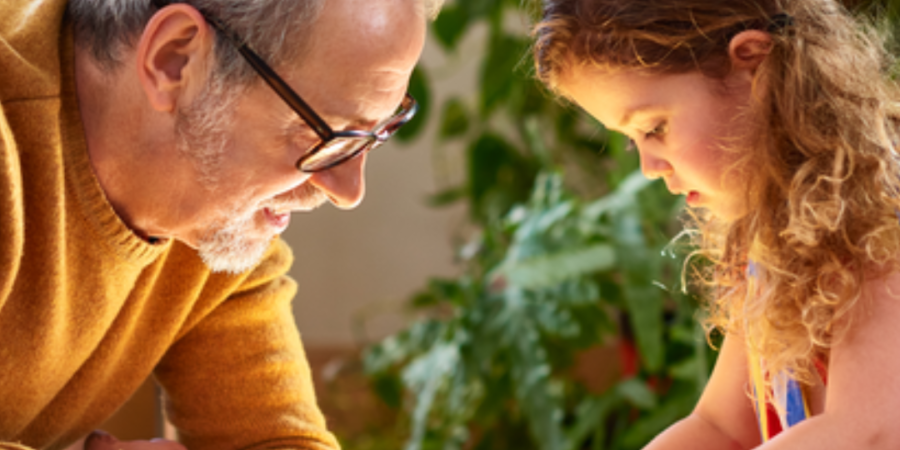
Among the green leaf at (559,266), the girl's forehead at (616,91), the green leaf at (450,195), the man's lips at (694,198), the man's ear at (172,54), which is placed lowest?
the green leaf at (450,195)

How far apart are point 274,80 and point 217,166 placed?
0.40 ft

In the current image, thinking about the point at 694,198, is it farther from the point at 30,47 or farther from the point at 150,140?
the point at 30,47

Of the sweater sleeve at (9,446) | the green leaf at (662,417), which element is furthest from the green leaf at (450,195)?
the sweater sleeve at (9,446)

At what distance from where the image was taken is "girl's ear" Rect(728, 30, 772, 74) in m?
0.90

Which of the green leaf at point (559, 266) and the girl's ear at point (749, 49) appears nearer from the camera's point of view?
the girl's ear at point (749, 49)

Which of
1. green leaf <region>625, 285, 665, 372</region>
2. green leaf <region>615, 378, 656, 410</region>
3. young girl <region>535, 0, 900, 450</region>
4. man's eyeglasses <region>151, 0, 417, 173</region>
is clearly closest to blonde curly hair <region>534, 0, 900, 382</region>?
young girl <region>535, 0, 900, 450</region>

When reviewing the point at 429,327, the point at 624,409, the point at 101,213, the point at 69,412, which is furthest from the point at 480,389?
the point at 101,213

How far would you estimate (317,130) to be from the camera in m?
0.95

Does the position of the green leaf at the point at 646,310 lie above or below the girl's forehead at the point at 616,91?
below

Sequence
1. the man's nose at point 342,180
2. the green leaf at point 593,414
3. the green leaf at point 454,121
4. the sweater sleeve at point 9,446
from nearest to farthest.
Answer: the sweater sleeve at point 9,446 → the man's nose at point 342,180 → the green leaf at point 593,414 → the green leaf at point 454,121

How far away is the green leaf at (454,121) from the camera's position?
7.81 ft

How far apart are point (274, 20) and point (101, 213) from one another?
0.29m

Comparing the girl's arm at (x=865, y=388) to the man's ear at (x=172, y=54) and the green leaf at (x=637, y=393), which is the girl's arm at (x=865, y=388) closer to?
the man's ear at (x=172, y=54)

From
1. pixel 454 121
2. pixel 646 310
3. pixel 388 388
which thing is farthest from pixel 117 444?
pixel 454 121
